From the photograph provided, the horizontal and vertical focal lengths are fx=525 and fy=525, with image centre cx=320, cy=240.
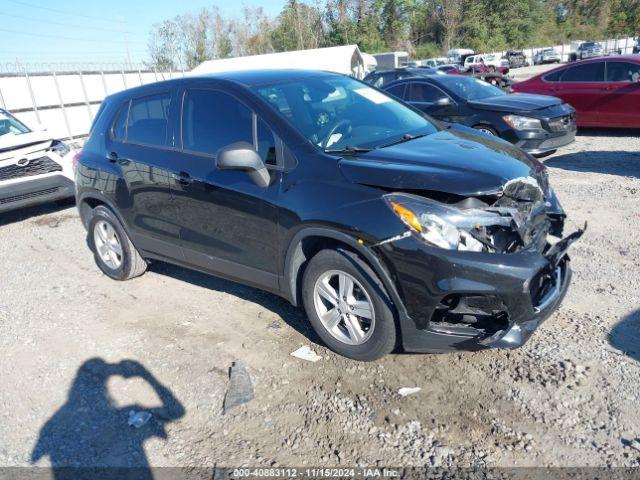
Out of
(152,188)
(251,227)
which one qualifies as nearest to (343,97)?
(251,227)

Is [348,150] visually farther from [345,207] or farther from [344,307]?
[344,307]

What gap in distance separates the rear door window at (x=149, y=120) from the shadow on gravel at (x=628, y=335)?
3665 millimetres

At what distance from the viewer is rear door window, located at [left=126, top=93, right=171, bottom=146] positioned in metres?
4.40

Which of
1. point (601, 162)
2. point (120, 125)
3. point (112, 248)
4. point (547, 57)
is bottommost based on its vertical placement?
point (547, 57)

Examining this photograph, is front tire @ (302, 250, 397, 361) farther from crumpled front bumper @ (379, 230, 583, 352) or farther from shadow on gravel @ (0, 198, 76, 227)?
shadow on gravel @ (0, 198, 76, 227)

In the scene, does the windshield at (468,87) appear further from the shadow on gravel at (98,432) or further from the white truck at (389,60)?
the white truck at (389,60)

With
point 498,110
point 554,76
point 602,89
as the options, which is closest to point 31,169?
point 498,110

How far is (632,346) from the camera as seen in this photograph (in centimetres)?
341

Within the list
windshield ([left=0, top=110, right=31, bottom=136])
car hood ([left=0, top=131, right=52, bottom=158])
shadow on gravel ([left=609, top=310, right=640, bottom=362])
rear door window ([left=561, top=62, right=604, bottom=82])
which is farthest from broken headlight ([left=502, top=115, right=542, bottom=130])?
windshield ([left=0, top=110, right=31, bottom=136])

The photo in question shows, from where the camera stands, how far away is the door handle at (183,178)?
404 centimetres

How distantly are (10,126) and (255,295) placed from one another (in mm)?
6013

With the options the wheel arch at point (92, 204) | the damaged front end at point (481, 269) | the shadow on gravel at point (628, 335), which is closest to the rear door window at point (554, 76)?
the shadow on gravel at point (628, 335)

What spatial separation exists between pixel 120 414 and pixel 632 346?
10.8ft

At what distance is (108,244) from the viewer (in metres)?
5.23
